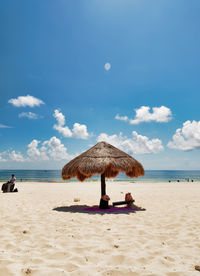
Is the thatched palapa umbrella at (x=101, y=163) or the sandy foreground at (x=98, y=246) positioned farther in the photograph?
the thatched palapa umbrella at (x=101, y=163)

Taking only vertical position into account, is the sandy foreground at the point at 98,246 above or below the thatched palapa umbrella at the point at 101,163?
below

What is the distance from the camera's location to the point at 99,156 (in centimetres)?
844

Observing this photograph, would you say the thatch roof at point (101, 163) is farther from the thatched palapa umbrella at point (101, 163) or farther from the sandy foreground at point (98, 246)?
the sandy foreground at point (98, 246)

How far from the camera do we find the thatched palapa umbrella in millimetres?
7977

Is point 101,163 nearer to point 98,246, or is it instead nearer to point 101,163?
point 101,163

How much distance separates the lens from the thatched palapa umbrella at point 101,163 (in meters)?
7.98

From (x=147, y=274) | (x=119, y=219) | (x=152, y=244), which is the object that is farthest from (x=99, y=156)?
(x=147, y=274)

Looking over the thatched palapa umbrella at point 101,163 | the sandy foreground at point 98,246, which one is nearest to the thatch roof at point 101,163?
the thatched palapa umbrella at point 101,163

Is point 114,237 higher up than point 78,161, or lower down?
lower down

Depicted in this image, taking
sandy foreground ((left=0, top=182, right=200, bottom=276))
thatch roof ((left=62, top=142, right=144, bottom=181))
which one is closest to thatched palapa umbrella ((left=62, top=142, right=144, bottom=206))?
thatch roof ((left=62, top=142, right=144, bottom=181))

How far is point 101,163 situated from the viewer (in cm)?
802

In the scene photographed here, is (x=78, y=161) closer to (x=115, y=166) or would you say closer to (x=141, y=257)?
(x=115, y=166)

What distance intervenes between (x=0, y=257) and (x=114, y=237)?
253 centimetres

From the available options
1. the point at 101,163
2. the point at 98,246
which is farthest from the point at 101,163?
the point at 98,246
